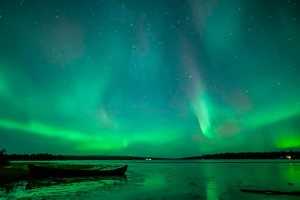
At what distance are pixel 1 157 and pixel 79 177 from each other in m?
16.3

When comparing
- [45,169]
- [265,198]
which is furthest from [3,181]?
[265,198]

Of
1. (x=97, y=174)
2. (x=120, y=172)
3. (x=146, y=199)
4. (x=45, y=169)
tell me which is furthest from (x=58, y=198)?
(x=120, y=172)

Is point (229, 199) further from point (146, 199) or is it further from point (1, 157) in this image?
point (1, 157)

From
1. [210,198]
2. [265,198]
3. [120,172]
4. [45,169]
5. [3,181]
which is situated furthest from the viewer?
[120,172]

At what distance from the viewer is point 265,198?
30766 millimetres

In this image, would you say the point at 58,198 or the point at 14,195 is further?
the point at 14,195

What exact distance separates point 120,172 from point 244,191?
42.1 meters

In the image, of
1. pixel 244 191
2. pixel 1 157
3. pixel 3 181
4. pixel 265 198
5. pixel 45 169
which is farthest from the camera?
pixel 1 157

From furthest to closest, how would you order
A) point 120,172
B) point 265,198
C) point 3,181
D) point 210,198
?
point 120,172 < point 3,181 < point 210,198 < point 265,198

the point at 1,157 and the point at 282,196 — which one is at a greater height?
the point at 1,157

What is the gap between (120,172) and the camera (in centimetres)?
7550

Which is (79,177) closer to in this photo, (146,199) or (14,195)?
(14,195)

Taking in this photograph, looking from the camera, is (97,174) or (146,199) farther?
(97,174)

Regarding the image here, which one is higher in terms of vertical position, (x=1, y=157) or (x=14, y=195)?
(x=1, y=157)
